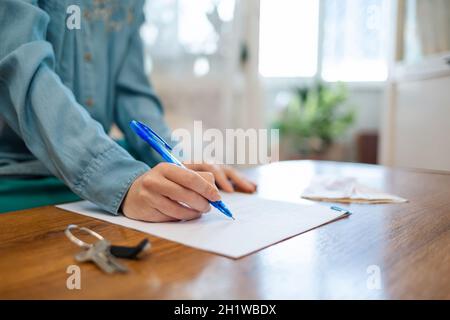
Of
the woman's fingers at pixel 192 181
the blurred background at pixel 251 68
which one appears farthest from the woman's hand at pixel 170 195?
the blurred background at pixel 251 68

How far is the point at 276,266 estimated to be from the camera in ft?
1.21

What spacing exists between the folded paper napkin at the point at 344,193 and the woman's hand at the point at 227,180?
0.34 feet

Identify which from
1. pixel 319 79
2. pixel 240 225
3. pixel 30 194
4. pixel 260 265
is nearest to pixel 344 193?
pixel 240 225

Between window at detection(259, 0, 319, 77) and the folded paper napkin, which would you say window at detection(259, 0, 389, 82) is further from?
the folded paper napkin

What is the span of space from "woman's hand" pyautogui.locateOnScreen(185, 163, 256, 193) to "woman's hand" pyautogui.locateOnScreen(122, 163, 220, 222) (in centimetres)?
23

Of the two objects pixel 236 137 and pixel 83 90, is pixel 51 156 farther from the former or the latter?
pixel 236 137

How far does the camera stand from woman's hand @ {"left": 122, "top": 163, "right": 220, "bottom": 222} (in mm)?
492

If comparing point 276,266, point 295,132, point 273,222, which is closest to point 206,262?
point 276,266

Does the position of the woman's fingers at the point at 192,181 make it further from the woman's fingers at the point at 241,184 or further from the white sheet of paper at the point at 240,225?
the woman's fingers at the point at 241,184

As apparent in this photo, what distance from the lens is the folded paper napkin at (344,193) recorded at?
0.68 metres

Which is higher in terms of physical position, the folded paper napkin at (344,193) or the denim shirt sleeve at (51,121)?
the denim shirt sleeve at (51,121)

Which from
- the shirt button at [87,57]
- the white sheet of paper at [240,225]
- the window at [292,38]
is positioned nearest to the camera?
the white sheet of paper at [240,225]

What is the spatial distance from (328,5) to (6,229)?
4236 mm

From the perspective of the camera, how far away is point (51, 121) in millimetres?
572
